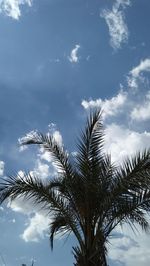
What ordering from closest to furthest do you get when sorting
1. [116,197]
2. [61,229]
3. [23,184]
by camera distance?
[116,197], [23,184], [61,229]

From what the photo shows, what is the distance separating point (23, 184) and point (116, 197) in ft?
8.75

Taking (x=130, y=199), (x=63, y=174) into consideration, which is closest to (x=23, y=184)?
(x=63, y=174)

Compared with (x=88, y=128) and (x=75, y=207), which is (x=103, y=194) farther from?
(x=88, y=128)

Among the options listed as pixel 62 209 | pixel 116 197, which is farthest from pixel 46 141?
pixel 116 197

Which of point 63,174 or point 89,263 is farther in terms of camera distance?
point 63,174

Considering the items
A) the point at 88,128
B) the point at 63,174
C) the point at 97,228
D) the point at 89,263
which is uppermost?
the point at 88,128

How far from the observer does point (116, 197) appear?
1196 centimetres

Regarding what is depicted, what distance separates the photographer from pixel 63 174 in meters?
13.2

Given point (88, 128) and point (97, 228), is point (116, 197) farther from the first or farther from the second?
point (88, 128)

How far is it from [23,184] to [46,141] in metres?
1.76

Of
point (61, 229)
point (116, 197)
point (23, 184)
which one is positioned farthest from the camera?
point (61, 229)

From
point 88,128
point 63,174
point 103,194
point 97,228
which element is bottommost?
point 97,228

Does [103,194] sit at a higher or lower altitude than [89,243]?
higher

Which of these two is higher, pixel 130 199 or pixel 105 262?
pixel 130 199
